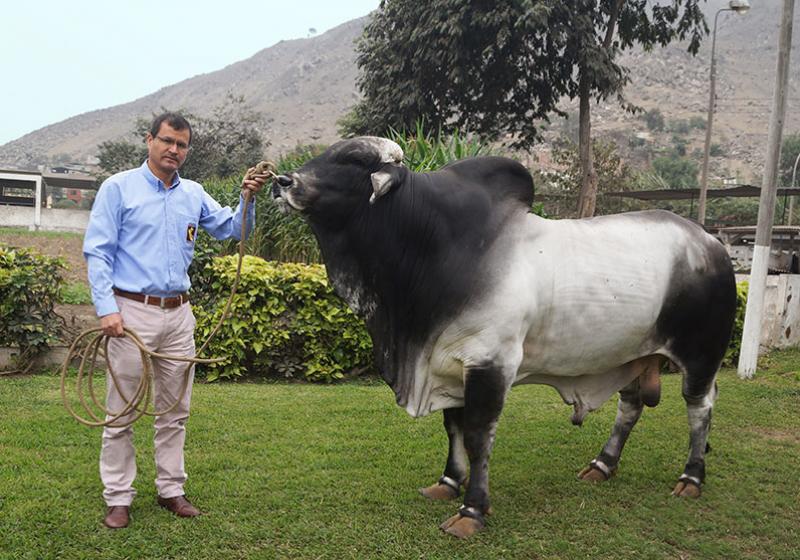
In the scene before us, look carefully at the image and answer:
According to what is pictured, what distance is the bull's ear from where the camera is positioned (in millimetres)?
3398

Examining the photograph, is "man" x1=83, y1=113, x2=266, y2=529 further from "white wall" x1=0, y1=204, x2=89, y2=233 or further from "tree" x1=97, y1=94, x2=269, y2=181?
"tree" x1=97, y1=94, x2=269, y2=181

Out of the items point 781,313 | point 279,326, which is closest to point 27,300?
point 279,326

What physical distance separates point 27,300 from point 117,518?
368cm

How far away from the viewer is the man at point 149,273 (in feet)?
11.3

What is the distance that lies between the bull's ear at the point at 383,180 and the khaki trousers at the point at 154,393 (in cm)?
111

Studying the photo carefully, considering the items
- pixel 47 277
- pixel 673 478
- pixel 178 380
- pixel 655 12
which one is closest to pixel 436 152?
pixel 47 277

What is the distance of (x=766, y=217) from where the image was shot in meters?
8.12

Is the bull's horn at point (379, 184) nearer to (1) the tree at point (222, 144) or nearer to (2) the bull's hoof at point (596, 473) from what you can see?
(2) the bull's hoof at point (596, 473)

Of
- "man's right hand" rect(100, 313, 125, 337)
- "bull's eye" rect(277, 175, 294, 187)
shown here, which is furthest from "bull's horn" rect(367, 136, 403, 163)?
"man's right hand" rect(100, 313, 125, 337)

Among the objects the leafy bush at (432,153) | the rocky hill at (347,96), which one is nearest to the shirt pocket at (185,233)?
the leafy bush at (432,153)

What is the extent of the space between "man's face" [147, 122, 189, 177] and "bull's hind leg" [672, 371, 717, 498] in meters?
2.98

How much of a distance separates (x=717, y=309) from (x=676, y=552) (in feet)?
4.32

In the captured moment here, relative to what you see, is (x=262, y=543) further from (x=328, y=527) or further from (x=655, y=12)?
(x=655, y=12)

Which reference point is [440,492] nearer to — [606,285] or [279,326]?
[606,285]
